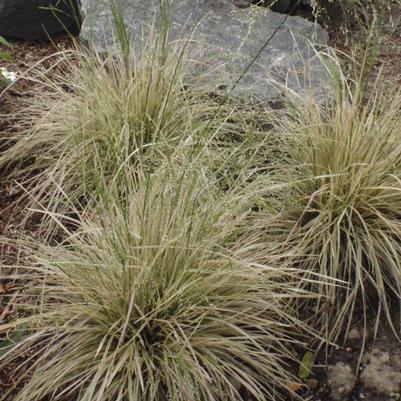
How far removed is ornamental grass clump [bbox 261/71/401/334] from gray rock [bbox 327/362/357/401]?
5.8 inches

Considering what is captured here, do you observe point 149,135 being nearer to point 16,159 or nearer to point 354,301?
point 16,159

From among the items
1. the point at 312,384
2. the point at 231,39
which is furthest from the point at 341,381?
the point at 231,39

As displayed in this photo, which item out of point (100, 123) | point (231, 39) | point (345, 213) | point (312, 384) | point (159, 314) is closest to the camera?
point (159, 314)

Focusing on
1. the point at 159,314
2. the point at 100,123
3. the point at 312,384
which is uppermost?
the point at 100,123

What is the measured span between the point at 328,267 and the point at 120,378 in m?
0.92

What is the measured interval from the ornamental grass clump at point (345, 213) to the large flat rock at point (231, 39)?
0.58m

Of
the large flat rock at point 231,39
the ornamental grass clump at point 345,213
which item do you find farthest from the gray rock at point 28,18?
the ornamental grass clump at point 345,213

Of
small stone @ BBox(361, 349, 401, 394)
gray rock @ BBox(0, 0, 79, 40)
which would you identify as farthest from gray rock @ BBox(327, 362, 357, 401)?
gray rock @ BBox(0, 0, 79, 40)

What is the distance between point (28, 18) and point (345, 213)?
2.45 metres

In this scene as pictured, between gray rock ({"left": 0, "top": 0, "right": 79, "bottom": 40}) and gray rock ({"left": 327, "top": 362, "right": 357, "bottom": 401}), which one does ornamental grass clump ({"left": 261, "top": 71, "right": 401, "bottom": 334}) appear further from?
gray rock ({"left": 0, "top": 0, "right": 79, "bottom": 40})

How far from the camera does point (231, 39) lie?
3766 millimetres

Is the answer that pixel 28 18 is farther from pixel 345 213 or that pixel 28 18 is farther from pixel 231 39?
pixel 345 213

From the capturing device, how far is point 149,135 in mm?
3168

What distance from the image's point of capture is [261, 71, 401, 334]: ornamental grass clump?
2.60 m
